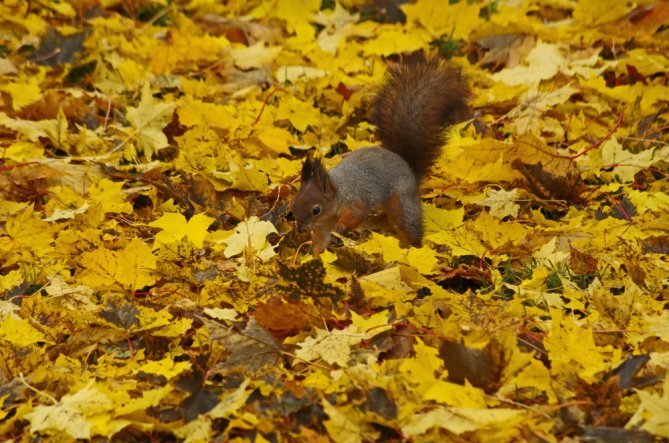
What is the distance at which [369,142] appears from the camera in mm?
3426

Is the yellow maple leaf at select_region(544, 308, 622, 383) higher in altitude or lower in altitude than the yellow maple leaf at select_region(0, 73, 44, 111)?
higher

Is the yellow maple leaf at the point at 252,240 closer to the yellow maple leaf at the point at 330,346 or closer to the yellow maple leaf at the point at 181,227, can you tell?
the yellow maple leaf at the point at 181,227

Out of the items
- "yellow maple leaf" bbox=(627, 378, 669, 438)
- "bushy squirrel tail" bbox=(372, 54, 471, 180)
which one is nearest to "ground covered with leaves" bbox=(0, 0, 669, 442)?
"yellow maple leaf" bbox=(627, 378, 669, 438)

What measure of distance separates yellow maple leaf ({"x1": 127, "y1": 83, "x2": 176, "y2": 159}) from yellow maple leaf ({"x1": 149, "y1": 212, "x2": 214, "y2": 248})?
650 millimetres

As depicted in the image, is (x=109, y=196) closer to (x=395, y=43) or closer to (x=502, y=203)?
(x=502, y=203)

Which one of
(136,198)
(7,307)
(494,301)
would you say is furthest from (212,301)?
(136,198)

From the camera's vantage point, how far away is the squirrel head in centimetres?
274

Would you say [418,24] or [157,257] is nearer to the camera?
[157,257]

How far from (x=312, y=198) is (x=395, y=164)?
0.33 m

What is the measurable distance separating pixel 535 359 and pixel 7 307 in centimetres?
126

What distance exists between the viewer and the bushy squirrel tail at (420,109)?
302cm

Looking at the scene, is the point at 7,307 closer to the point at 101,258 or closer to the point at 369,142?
the point at 101,258

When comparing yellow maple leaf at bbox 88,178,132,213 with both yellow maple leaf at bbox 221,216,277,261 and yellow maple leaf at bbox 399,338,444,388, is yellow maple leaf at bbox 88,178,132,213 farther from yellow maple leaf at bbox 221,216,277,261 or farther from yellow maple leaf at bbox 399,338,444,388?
yellow maple leaf at bbox 399,338,444,388

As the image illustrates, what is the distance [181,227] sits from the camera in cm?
267
